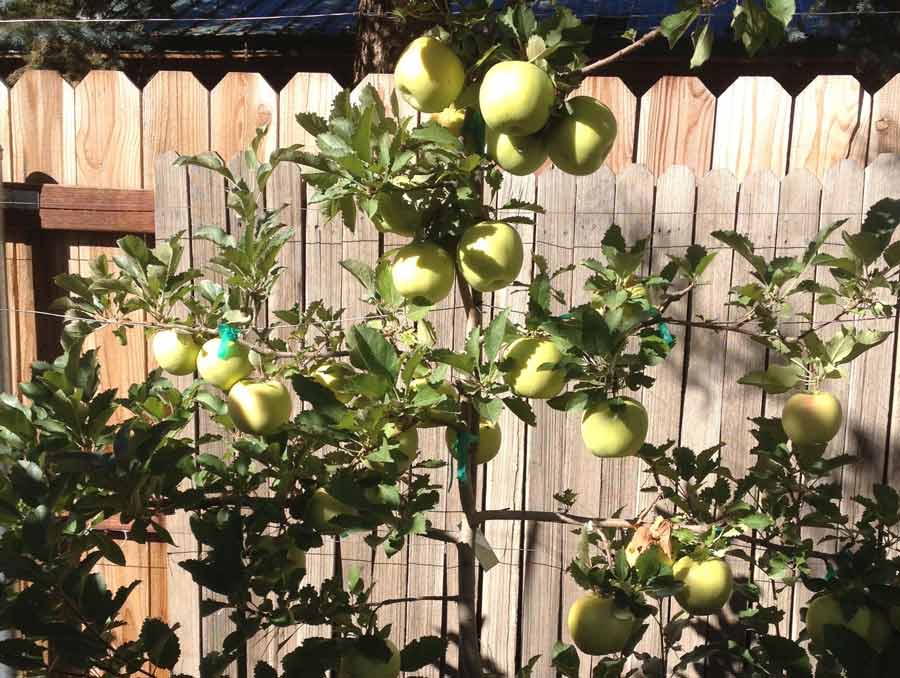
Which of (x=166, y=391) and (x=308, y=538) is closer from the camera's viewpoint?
(x=308, y=538)

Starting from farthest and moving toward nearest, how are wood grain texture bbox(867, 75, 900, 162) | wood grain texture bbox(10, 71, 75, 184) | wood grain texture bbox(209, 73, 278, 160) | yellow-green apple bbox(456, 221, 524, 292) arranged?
wood grain texture bbox(10, 71, 75, 184) → wood grain texture bbox(209, 73, 278, 160) → wood grain texture bbox(867, 75, 900, 162) → yellow-green apple bbox(456, 221, 524, 292)

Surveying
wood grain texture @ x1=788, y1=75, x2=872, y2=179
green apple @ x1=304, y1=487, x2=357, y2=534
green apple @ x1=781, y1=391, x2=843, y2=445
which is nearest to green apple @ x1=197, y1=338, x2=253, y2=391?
green apple @ x1=304, y1=487, x2=357, y2=534

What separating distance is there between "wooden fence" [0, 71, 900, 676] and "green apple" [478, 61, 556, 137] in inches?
45.8

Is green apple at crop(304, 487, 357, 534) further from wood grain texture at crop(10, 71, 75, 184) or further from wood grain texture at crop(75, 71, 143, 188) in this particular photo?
wood grain texture at crop(10, 71, 75, 184)

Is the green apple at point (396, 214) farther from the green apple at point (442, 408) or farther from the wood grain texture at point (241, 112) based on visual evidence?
the wood grain texture at point (241, 112)

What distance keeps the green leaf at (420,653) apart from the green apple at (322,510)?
0.79 ft

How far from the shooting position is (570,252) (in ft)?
7.63

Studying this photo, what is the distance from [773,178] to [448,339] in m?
0.93

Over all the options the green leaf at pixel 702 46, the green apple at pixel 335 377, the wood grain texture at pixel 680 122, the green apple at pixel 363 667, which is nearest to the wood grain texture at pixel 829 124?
the wood grain texture at pixel 680 122

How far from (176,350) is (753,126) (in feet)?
5.24

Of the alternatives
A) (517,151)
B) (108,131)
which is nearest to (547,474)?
(517,151)

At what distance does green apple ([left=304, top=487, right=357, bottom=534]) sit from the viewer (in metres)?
1.28

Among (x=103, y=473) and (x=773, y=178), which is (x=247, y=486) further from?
(x=773, y=178)

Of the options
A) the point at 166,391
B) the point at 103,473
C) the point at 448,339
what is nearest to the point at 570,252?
the point at 448,339
